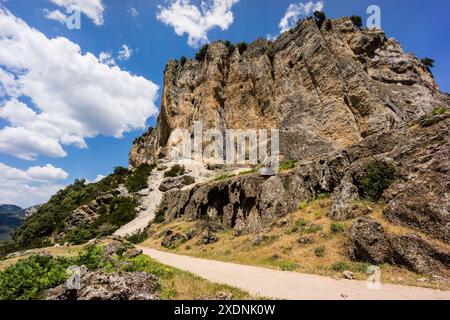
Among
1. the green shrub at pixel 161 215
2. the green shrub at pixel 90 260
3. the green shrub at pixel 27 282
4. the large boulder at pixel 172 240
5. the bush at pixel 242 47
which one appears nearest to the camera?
the green shrub at pixel 27 282

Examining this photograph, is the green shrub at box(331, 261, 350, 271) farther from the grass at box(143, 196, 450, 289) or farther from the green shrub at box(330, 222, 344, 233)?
the green shrub at box(330, 222, 344, 233)

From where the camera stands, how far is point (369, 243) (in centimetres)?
1117

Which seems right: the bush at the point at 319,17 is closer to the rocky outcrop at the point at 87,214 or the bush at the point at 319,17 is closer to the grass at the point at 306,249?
the grass at the point at 306,249

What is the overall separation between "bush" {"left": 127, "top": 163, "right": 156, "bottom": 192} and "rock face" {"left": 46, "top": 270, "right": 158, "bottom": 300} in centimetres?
4289

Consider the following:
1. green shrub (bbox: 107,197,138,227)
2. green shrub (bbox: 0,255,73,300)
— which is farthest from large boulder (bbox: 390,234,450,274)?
green shrub (bbox: 107,197,138,227)

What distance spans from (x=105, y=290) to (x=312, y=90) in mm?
47998

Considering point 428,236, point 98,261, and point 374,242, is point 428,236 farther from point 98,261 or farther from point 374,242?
point 98,261

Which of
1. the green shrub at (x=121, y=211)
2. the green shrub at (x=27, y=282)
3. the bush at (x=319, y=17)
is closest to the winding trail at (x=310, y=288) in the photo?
the green shrub at (x=27, y=282)

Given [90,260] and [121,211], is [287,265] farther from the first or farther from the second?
[121,211]

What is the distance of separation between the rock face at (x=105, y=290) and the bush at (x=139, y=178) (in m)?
42.9

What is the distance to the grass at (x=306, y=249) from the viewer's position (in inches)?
406

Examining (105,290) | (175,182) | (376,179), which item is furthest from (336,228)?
(175,182)

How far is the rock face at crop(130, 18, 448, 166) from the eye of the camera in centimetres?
4100
